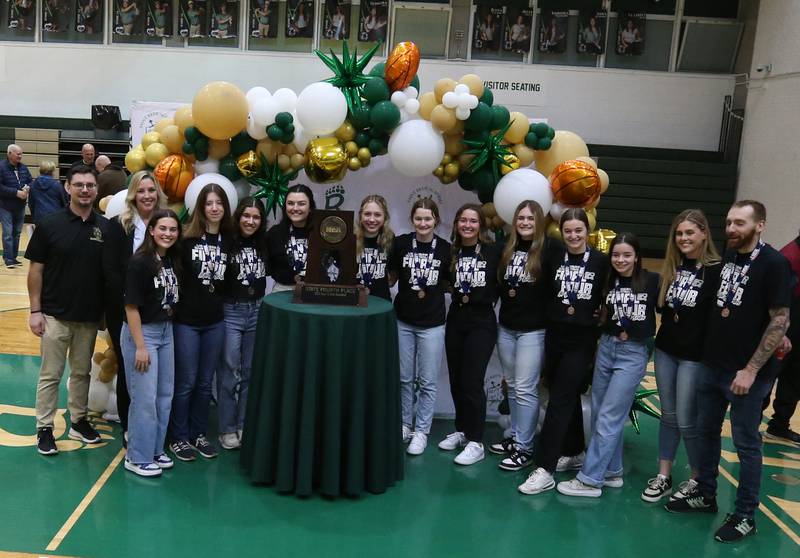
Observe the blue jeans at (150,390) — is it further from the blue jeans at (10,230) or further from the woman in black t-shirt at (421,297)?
the blue jeans at (10,230)

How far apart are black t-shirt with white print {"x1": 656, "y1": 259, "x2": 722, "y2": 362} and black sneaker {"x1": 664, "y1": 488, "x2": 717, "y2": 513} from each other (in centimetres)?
81

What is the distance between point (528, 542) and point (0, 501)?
104 inches

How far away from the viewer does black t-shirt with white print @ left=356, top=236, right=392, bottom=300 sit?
4.46 metres

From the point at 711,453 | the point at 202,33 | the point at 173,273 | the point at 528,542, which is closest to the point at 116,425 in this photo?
the point at 173,273

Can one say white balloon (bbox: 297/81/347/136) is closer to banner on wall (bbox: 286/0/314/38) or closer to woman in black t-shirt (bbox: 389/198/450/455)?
woman in black t-shirt (bbox: 389/198/450/455)

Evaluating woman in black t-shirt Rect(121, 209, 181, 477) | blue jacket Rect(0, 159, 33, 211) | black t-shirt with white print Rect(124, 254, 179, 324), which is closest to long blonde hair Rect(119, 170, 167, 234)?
woman in black t-shirt Rect(121, 209, 181, 477)

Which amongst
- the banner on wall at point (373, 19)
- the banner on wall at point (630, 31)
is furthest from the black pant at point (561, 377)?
the banner on wall at point (630, 31)

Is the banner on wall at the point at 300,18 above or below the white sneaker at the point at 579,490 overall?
above

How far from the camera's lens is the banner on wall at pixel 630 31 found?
14109 millimetres

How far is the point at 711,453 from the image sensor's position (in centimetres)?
388

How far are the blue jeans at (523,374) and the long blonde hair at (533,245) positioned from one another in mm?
373

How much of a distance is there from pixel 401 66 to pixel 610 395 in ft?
7.47

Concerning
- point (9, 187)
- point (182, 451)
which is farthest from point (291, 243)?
point (9, 187)

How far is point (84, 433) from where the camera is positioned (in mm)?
4480
